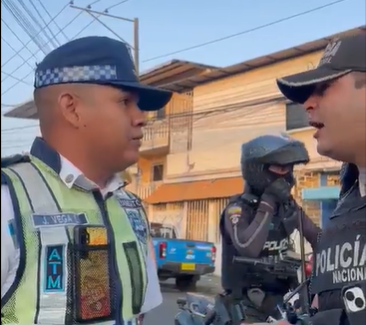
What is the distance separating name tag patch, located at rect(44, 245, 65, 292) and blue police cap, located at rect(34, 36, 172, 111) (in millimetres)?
425

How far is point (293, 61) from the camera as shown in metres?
14.4

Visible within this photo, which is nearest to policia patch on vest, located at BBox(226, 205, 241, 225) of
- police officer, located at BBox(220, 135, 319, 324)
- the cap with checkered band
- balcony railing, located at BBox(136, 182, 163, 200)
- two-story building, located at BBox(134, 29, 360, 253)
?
police officer, located at BBox(220, 135, 319, 324)

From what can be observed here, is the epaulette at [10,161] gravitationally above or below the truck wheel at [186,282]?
above

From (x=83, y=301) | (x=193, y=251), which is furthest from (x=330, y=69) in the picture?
(x=193, y=251)

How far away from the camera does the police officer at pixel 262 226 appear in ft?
10.8

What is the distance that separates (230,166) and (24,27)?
1659 centimetres

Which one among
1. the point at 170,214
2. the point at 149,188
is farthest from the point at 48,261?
the point at 149,188

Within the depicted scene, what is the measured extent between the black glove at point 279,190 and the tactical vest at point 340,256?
156 centimetres

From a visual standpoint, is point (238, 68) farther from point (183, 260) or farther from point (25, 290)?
point (25, 290)

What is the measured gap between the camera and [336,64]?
170 centimetres

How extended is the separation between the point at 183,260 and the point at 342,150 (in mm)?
10297

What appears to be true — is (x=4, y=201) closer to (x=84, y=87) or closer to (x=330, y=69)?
(x=84, y=87)

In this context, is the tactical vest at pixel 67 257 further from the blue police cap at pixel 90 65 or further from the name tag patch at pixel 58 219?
the blue police cap at pixel 90 65

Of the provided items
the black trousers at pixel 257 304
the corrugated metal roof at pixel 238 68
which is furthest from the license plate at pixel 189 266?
the black trousers at pixel 257 304
